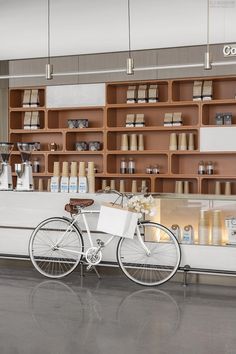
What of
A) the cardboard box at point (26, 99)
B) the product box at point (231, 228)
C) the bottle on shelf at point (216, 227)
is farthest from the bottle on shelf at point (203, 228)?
the cardboard box at point (26, 99)

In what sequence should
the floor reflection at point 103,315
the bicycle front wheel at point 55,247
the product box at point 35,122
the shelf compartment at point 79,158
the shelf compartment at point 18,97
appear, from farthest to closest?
the shelf compartment at point 18,97
the product box at point 35,122
the shelf compartment at point 79,158
the bicycle front wheel at point 55,247
the floor reflection at point 103,315

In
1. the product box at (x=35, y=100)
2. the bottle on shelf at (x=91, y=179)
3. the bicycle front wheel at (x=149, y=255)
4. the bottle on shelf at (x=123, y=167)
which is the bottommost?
the bicycle front wheel at (x=149, y=255)

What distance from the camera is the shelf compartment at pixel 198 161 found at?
8.03 metres

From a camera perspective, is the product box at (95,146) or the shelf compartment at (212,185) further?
the product box at (95,146)

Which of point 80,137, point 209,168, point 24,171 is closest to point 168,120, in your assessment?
point 209,168

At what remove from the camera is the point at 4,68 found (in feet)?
30.2

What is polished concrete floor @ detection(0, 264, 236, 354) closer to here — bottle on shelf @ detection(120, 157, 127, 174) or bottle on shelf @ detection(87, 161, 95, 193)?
bottle on shelf @ detection(87, 161, 95, 193)

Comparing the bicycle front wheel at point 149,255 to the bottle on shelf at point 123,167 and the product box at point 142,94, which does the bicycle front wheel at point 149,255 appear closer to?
the bottle on shelf at point 123,167

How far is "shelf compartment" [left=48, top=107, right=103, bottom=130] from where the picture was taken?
8789 mm

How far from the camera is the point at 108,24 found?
775 centimetres

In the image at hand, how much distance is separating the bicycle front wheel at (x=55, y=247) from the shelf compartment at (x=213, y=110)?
2966mm

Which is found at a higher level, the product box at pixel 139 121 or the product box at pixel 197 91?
the product box at pixel 197 91

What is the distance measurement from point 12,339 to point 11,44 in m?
5.84

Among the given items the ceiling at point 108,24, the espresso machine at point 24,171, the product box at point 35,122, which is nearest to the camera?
the espresso machine at point 24,171
